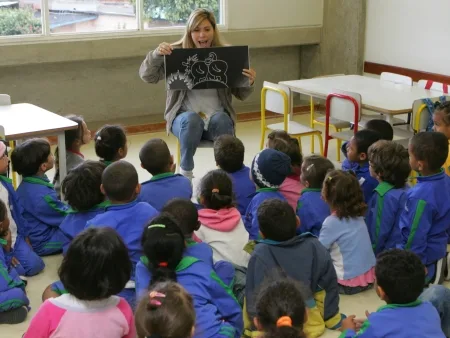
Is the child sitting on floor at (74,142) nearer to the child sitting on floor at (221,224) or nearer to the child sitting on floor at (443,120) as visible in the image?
the child sitting on floor at (221,224)

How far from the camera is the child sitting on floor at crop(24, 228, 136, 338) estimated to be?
6.85 ft

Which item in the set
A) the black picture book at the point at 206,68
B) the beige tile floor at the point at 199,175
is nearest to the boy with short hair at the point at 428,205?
the beige tile floor at the point at 199,175

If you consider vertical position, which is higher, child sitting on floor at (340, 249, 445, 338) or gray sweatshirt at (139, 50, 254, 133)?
gray sweatshirt at (139, 50, 254, 133)

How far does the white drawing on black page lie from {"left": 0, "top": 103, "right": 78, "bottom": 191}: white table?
825 mm

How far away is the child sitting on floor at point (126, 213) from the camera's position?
2982 mm

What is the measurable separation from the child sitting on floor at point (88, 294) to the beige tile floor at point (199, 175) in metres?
0.98

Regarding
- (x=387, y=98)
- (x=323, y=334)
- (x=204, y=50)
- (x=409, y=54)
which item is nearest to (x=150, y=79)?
(x=204, y=50)

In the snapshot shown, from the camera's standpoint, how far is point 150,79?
185 inches

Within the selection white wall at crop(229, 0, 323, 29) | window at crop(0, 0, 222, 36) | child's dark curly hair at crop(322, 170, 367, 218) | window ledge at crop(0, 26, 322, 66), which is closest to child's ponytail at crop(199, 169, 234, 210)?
child's dark curly hair at crop(322, 170, 367, 218)

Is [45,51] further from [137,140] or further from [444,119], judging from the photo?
[444,119]

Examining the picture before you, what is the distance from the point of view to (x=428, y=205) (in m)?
3.29

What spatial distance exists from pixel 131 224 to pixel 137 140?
3.51 m

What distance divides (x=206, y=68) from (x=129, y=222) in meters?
1.89

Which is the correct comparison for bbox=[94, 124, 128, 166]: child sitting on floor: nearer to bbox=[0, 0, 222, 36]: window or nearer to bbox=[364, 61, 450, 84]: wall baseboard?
bbox=[0, 0, 222, 36]: window
